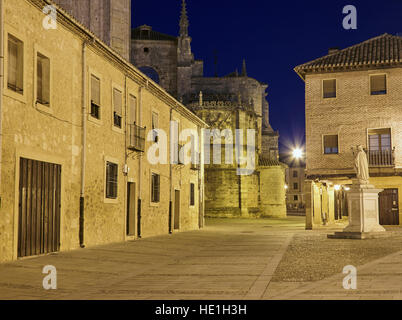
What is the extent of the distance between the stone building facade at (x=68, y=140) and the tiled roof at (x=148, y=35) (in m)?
37.9

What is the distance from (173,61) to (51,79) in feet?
149

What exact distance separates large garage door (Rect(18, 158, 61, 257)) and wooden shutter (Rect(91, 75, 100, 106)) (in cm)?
313

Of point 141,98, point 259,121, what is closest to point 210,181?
point 259,121

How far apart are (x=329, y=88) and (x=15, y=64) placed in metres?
19.8

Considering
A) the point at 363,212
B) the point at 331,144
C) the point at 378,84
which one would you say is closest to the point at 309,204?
the point at 331,144

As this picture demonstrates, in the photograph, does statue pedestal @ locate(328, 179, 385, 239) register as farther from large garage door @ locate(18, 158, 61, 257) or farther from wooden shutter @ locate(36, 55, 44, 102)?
wooden shutter @ locate(36, 55, 44, 102)

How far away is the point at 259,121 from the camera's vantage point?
201 ft

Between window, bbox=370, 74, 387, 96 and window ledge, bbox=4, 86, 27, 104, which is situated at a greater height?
window, bbox=370, 74, 387, 96

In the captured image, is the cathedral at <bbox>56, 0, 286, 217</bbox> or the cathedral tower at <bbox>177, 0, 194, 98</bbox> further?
the cathedral tower at <bbox>177, 0, 194, 98</bbox>

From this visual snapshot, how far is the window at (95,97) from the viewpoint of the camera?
16.2 meters

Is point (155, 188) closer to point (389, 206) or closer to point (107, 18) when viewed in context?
point (389, 206)

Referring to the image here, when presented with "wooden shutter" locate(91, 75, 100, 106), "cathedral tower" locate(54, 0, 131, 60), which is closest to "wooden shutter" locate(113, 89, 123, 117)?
"wooden shutter" locate(91, 75, 100, 106)

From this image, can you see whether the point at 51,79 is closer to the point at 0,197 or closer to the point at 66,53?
the point at 66,53

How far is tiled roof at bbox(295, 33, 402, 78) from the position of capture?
27.8 metres
